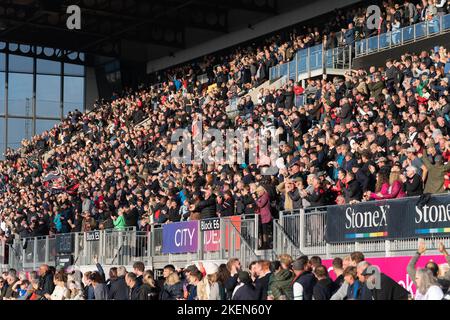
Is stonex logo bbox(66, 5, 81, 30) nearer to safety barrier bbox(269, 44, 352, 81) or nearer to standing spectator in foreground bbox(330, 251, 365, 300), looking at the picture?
safety barrier bbox(269, 44, 352, 81)

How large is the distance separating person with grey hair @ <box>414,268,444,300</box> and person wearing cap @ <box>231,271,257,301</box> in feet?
9.65

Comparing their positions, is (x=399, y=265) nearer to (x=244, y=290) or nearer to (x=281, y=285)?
(x=281, y=285)

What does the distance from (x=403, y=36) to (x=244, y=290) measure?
1704 cm

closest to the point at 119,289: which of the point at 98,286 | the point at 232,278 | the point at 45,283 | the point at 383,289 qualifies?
the point at 98,286

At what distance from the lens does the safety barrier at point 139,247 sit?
21.6m

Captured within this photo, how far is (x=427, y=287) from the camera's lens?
38.3ft

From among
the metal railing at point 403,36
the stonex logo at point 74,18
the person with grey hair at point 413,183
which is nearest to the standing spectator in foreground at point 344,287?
the person with grey hair at point 413,183

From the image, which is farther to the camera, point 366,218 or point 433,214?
point 366,218

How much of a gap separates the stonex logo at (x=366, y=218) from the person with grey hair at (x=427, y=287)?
6.59 meters

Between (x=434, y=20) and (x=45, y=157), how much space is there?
2204cm

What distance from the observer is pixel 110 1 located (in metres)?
45.0

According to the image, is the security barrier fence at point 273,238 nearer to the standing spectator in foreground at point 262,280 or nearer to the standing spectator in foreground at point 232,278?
the standing spectator in foreground at point 232,278

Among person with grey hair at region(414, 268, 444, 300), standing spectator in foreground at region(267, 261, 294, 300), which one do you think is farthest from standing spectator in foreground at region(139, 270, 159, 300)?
person with grey hair at region(414, 268, 444, 300)

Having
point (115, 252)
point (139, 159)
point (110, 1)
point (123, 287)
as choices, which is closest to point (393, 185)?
point (123, 287)
